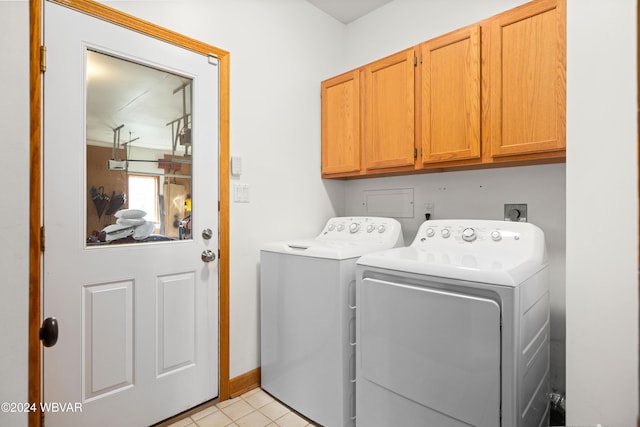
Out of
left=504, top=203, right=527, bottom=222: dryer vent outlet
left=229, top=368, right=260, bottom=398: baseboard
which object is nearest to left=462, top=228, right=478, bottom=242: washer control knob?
left=504, top=203, right=527, bottom=222: dryer vent outlet

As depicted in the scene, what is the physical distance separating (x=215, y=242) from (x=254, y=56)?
4.08 ft

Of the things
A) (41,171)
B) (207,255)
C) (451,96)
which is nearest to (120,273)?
(207,255)

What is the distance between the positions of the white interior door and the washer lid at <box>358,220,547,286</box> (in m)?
1.02

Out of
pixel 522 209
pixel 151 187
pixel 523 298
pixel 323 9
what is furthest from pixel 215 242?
pixel 323 9

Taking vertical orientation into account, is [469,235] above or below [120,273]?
above

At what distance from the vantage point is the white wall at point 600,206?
766 mm

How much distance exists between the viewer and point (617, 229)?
2.59 ft

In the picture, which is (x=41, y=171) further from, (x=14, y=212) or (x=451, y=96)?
(x=451, y=96)

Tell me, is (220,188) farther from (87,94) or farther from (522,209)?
(522,209)

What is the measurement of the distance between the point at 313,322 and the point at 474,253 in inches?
35.8

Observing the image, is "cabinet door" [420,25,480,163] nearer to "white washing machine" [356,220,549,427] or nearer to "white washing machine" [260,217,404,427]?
"white washing machine" [356,220,549,427]

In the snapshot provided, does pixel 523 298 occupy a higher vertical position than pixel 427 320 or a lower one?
higher

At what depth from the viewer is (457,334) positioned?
47.3 inches

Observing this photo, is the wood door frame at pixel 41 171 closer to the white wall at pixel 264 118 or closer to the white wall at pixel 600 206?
the white wall at pixel 264 118
